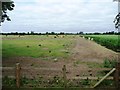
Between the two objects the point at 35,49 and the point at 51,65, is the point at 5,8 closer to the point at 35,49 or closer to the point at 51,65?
the point at 51,65

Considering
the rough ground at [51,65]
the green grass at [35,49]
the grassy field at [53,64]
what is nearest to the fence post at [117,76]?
the grassy field at [53,64]

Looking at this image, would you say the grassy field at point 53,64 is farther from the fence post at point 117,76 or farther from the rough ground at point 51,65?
the fence post at point 117,76

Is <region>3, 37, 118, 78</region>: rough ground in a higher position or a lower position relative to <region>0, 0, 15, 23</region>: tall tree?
lower

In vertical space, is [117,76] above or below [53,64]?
above

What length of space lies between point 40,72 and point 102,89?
832 centimetres

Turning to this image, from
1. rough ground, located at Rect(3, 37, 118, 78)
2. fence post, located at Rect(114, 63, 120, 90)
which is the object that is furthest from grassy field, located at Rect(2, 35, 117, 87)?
fence post, located at Rect(114, 63, 120, 90)

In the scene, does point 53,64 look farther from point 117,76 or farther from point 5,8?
point 117,76

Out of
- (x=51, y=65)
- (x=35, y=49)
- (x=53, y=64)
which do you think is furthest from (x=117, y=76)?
(x=35, y=49)

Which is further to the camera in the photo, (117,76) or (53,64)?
(53,64)

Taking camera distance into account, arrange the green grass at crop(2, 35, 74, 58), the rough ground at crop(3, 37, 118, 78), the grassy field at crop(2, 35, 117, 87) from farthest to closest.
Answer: the green grass at crop(2, 35, 74, 58) < the rough ground at crop(3, 37, 118, 78) < the grassy field at crop(2, 35, 117, 87)

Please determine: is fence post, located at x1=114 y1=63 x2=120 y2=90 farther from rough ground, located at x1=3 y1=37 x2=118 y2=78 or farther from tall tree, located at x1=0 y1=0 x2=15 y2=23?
tall tree, located at x1=0 y1=0 x2=15 y2=23

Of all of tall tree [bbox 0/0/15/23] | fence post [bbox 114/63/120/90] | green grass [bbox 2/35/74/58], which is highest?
tall tree [bbox 0/0/15/23]

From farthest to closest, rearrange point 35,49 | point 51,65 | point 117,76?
point 35,49 < point 51,65 < point 117,76

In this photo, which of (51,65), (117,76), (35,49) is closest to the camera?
(117,76)
